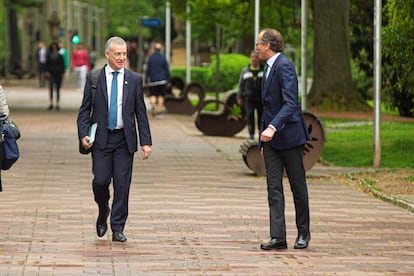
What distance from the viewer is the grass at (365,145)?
20609 millimetres

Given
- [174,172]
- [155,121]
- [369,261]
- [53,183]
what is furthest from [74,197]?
[155,121]

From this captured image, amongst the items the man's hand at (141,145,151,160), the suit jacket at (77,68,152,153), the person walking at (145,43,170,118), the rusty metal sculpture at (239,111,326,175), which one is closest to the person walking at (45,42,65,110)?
the person walking at (145,43,170,118)

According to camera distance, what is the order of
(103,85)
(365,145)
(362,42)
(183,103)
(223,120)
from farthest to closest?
(362,42)
(183,103)
(223,120)
(365,145)
(103,85)

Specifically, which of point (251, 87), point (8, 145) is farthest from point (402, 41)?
point (8, 145)

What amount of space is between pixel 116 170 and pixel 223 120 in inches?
615

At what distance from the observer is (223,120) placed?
27.3 metres

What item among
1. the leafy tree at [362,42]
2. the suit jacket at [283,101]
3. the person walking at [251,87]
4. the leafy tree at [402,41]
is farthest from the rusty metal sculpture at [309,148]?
the leafy tree at [362,42]

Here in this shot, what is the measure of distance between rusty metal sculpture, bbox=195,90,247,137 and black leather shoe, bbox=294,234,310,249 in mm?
15592

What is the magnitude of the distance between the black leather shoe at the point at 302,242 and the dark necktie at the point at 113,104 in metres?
1.73

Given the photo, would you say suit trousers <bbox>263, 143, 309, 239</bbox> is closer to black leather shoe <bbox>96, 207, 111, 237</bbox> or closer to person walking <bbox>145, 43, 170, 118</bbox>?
black leather shoe <bbox>96, 207, 111, 237</bbox>

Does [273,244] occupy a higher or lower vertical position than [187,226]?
higher

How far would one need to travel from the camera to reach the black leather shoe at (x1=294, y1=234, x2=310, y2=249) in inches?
452

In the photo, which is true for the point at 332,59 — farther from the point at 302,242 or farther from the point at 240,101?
the point at 302,242

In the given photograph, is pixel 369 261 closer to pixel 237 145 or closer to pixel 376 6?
pixel 376 6
